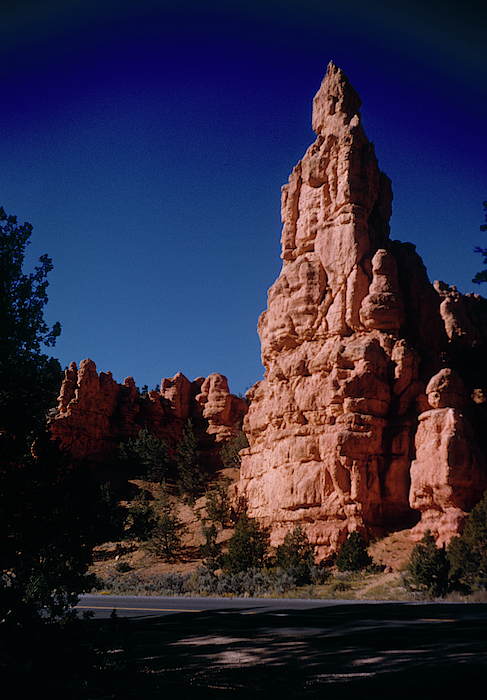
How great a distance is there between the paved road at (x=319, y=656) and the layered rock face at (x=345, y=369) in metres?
21.1

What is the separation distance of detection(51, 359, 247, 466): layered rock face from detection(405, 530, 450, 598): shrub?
4171 cm

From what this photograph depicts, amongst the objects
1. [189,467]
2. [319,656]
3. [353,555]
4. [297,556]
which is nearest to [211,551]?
Answer: [297,556]

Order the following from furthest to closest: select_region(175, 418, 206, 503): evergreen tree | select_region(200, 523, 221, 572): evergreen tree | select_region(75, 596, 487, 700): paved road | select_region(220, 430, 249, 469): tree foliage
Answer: select_region(220, 430, 249, 469): tree foliage, select_region(175, 418, 206, 503): evergreen tree, select_region(200, 523, 221, 572): evergreen tree, select_region(75, 596, 487, 700): paved road

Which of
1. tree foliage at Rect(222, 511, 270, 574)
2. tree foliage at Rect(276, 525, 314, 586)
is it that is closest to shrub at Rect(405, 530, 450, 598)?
tree foliage at Rect(276, 525, 314, 586)

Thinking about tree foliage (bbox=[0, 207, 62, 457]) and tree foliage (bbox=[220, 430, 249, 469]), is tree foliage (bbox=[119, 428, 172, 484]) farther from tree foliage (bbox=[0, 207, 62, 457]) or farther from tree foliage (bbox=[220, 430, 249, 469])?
tree foliage (bbox=[0, 207, 62, 457])

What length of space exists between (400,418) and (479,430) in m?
4.88

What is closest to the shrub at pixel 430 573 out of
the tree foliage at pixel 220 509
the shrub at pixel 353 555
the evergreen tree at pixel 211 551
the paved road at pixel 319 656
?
the shrub at pixel 353 555

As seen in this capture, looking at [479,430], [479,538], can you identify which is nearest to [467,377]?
[479,430]

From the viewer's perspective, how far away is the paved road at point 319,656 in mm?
6875

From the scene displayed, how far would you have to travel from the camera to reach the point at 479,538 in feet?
80.0

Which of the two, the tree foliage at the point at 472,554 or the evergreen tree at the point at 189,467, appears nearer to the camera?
the tree foliage at the point at 472,554

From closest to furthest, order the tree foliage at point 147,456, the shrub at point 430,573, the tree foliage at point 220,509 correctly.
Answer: the shrub at point 430,573, the tree foliage at point 220,509, the tree foliage at point 147,456

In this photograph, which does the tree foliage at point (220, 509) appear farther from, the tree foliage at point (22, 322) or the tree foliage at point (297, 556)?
the tree foliage at point (22, 322)

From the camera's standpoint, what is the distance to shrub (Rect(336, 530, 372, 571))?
1204 inches
